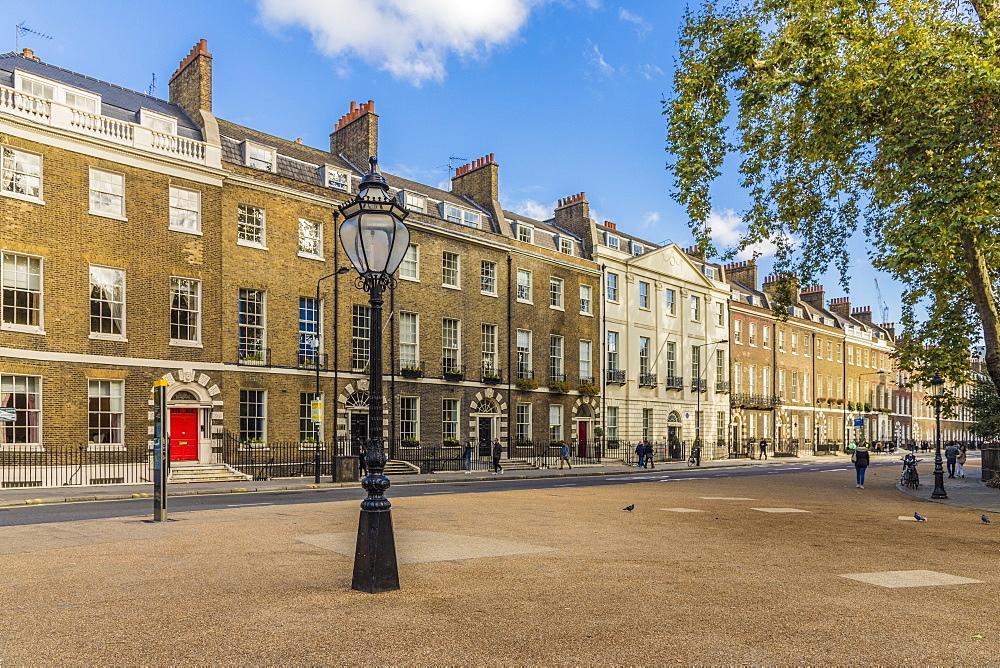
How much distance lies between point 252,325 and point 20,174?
8.81 meters

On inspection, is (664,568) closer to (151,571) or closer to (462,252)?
(151,571)

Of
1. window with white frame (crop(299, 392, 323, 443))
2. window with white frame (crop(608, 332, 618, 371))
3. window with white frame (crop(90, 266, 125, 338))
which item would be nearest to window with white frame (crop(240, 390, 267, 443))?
window with white frame (crop(299, 392, 323, 443))

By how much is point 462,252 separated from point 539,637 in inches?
1263

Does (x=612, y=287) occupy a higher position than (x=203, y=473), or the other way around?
(x=612, y=287)

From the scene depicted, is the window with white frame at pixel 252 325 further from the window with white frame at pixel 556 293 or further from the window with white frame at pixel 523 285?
the window with white frame at pixel 556 293

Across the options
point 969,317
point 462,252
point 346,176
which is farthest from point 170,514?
point 969,317

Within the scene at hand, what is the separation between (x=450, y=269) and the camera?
3675cm

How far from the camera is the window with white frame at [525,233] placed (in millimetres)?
41344

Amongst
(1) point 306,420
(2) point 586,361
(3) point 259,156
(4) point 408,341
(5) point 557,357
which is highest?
(3) point 259,156

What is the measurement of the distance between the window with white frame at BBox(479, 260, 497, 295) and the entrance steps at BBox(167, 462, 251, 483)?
15.6 m

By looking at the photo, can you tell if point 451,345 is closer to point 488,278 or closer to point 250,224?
point 488,278

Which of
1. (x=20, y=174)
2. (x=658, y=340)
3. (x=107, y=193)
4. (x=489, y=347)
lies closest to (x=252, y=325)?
(x=107, y=193)

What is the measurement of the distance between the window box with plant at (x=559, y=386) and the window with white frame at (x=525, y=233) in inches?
302

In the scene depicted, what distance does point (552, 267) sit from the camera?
140 ft
